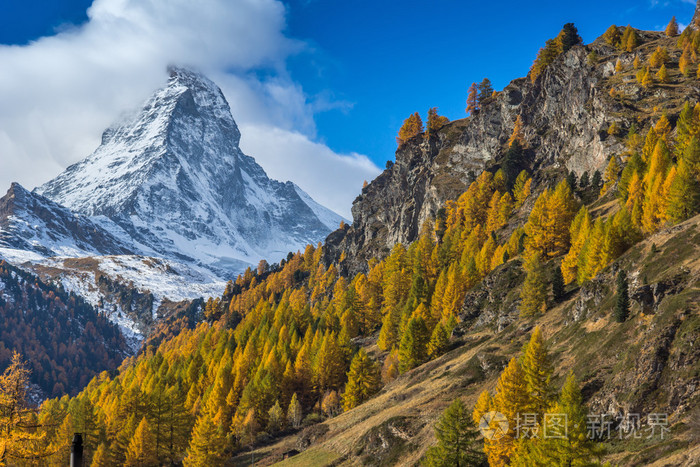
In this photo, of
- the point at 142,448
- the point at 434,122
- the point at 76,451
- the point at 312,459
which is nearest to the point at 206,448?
the point at 142,448

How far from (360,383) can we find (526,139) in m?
88.1

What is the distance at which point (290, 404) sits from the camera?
235 ft

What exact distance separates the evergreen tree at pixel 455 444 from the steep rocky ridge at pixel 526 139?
71.4 meters

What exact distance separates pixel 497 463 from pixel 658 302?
18.6 metres

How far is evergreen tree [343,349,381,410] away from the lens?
2665 inches

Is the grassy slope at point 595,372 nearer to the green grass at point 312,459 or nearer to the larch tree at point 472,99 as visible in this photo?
the green grass at point 312,459

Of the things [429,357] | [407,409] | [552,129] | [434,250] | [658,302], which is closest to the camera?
[658,302]

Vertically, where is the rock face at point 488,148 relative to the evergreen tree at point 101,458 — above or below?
above

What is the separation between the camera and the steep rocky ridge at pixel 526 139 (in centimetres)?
9556

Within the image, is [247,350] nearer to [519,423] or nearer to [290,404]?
[290,404]

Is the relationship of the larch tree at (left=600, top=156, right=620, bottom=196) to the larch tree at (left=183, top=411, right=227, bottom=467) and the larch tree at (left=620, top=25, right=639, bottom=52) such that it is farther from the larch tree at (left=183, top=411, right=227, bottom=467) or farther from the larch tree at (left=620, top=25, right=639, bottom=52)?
the larch tree at (left=183, top=411, right=227, bottom=467)

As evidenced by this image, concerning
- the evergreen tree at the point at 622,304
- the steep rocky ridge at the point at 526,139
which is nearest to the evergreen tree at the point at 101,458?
the evergreen tree at the point at 622,304

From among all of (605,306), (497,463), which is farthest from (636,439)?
(605,306)

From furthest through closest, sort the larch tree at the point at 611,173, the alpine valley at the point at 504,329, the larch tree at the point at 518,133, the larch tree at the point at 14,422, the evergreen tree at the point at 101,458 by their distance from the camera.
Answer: the larch tree at the point at 518,133 < the larch tree at the point at 611,173 < the evergreen tree at the point at 101,458 < the alpine valley at the point at 504,329 < the larch tree at the point at 14,422
